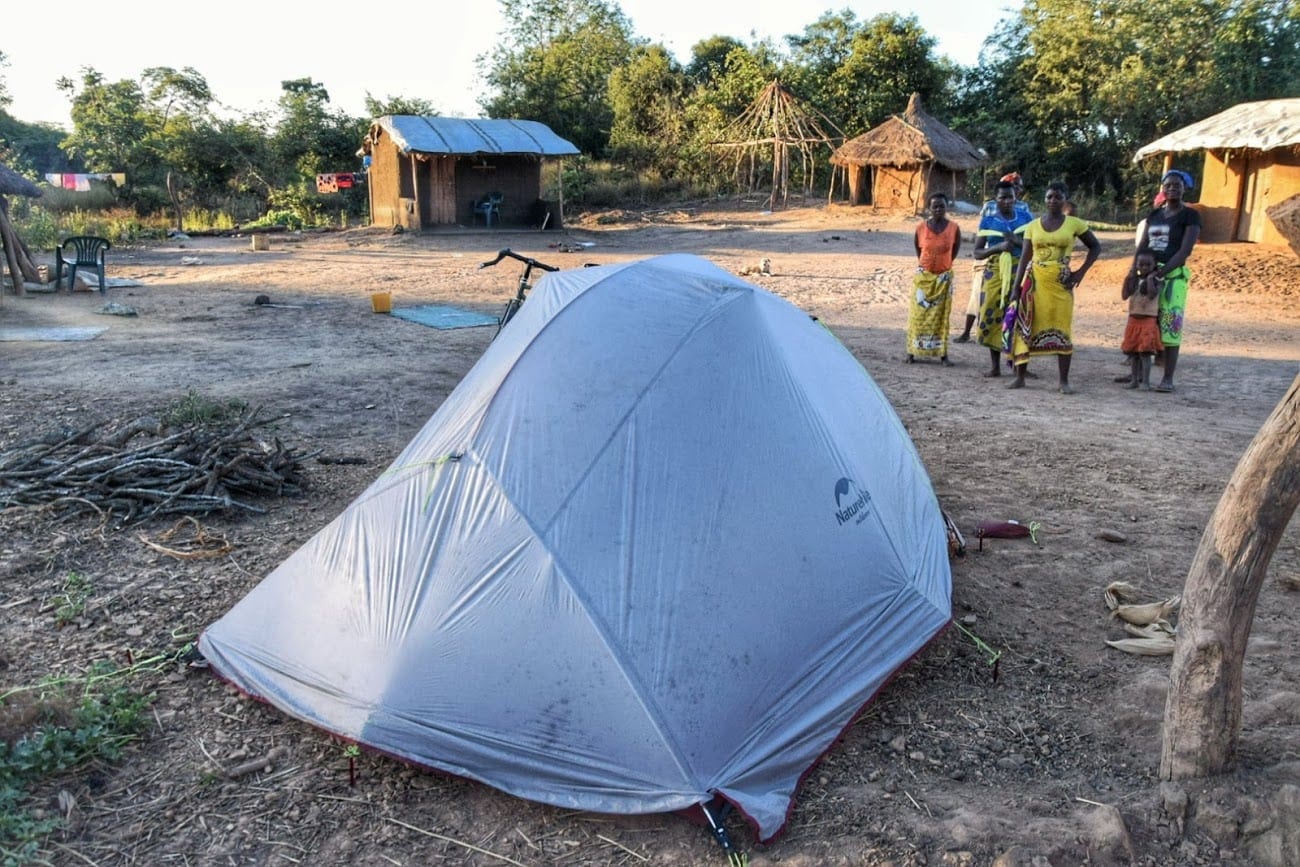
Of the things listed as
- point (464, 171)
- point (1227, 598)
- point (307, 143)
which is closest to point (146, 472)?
point (1227, 598)

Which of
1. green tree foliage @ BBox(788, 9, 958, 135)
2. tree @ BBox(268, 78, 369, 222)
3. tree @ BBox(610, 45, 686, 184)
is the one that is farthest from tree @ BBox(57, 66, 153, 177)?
green tree foliage @ BBox(788, 9, 958, 135)

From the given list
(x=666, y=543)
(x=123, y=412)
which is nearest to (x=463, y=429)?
(x=666, y=543)

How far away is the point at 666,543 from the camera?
296 cm

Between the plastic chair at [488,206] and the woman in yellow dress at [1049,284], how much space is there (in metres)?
18.4

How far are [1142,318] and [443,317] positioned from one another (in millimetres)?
7304

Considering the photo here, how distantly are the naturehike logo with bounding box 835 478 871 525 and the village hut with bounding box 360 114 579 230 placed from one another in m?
20.6

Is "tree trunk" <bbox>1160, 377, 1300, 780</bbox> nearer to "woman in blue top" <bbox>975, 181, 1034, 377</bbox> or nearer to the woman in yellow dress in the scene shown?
the woman in yellow dress

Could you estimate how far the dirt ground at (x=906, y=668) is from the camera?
2.53 m

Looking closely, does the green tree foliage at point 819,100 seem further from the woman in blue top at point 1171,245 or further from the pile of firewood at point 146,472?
the pile of firewood at point 146,472

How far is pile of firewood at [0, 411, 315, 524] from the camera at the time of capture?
4.77 m

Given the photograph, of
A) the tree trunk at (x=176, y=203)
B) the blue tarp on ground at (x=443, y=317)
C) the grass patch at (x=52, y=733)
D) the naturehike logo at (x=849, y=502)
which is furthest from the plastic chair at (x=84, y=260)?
the naturehike logo at (x=849, y=502)

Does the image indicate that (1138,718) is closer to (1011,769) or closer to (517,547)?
(1011,769)

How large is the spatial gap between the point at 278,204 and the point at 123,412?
24.0 metres

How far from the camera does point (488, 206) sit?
944 inches
